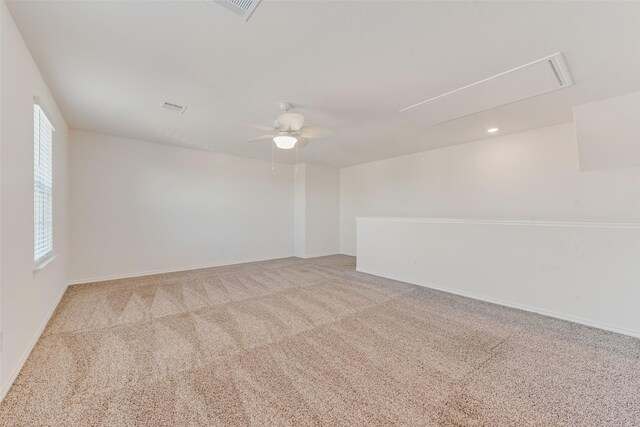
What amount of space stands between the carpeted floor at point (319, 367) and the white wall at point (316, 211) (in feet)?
11.0

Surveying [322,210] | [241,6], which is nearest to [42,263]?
[241,6]

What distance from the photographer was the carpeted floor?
5.01 ft

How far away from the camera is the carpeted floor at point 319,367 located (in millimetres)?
1527

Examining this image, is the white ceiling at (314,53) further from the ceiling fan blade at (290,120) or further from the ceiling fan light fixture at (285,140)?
the ceiling fan light fixture at (285,140)

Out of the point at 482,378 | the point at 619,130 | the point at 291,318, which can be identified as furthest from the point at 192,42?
the point at 619,130

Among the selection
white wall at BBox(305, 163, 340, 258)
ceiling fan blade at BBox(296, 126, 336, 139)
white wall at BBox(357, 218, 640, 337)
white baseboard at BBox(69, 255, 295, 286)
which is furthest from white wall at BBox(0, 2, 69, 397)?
white wall at BBox(305, 163, 340, 258)

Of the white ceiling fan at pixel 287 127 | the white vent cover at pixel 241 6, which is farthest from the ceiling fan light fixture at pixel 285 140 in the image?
the white vent cover at pixel 241 6

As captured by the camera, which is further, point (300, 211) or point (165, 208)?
point (300, 211)

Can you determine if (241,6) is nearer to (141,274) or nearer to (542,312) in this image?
(542,312)

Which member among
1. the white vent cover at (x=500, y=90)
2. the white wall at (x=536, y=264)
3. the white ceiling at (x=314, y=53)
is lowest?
the white wall at (x=536, y=264)

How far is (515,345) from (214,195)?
554cm

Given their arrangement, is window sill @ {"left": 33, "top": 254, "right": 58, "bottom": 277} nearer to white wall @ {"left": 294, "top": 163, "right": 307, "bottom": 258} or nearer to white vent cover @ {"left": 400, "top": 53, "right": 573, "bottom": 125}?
white vent cover @ {"left": 400, "top": 53, "right": 573, "bottom": 125}

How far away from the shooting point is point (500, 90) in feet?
9.02

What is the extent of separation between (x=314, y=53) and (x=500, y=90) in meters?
2.10
